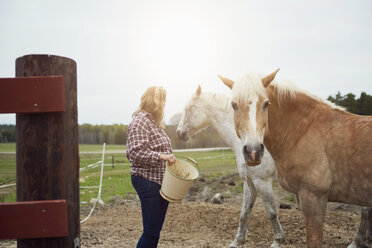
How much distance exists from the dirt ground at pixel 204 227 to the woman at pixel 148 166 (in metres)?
2.15

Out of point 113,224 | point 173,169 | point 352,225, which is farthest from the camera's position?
point 113,224

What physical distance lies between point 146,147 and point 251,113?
43.5 inches

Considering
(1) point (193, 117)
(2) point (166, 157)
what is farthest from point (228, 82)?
(1) point (193, 117)

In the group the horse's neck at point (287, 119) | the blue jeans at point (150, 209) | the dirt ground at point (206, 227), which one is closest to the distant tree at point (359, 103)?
the dirt ground at point (206, 227)

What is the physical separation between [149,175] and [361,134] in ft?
7.38

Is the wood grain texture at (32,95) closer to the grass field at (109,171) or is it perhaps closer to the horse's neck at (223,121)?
the grass field at (109,171)

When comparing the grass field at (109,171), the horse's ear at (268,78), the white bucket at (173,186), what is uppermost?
the horse's ear at (268,78)

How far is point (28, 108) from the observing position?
148cm

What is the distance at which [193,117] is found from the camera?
209 inches

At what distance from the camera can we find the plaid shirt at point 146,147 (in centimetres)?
262

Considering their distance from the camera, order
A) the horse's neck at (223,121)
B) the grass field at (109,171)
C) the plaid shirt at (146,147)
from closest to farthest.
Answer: the plaid shirt at (146,147)
the horse's neck at (223,121)
the grass field at (109,171)

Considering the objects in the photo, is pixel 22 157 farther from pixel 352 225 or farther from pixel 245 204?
pixel 352 225

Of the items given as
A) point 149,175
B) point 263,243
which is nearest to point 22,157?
point 149,175

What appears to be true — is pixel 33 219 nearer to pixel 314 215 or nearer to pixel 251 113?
pixel 251 113
